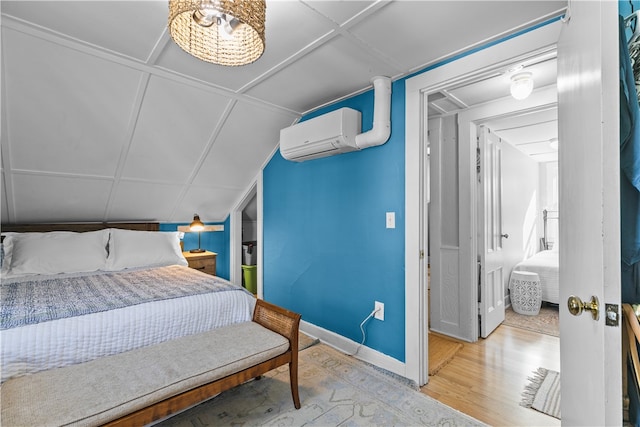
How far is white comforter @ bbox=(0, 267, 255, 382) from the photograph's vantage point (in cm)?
144

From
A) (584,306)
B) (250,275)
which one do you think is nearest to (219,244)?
(250,275)

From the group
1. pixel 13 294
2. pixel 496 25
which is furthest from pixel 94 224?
pixel 496 25

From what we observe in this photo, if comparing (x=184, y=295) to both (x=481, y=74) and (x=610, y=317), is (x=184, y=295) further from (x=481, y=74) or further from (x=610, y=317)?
(x=481, y=74)

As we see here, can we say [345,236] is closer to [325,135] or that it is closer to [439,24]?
[325,135]

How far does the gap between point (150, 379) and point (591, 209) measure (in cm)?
182

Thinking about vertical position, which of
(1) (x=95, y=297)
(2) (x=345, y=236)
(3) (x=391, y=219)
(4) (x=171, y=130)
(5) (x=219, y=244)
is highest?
(4) (x=171, y=130)

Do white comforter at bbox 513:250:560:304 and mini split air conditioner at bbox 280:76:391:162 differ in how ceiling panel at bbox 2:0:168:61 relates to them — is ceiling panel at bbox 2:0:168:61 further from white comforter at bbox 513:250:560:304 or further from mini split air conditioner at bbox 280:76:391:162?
white comforter at bbox 513:250:560:304

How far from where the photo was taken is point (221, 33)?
1.37m

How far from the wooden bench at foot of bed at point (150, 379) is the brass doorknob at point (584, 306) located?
52.9 inches

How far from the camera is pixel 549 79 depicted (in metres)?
2.25

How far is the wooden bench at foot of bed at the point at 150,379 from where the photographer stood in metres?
1.18

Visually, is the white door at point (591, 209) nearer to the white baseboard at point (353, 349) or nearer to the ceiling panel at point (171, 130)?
the white baseboard at point (353, 349)

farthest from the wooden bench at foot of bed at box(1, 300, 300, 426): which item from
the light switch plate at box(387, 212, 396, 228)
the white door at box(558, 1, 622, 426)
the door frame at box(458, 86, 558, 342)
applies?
the door frame at box(458, 86, 558, 342)

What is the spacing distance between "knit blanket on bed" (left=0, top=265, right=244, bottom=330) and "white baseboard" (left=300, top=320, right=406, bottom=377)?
1033 mm
